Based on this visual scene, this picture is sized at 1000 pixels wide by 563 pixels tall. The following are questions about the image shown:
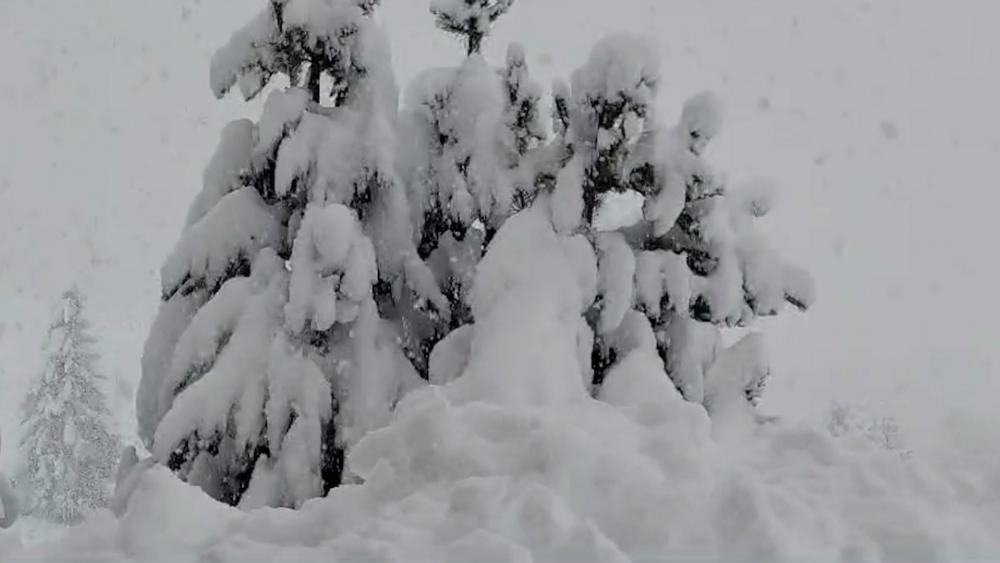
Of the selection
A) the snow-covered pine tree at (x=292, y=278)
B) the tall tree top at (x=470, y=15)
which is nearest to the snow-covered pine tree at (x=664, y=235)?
the tall tree top at (x=470, y=15)

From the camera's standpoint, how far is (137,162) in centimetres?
7806

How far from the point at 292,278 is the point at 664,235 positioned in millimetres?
2157

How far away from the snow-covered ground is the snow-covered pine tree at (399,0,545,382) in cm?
3265

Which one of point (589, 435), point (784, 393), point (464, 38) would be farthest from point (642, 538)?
point (784, 393)

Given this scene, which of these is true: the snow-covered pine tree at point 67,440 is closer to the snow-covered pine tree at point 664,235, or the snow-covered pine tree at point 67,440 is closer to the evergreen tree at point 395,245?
the evergreen tree at point 395,245

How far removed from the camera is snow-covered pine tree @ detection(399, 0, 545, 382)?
6766mm

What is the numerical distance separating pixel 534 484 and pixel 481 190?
120 inches

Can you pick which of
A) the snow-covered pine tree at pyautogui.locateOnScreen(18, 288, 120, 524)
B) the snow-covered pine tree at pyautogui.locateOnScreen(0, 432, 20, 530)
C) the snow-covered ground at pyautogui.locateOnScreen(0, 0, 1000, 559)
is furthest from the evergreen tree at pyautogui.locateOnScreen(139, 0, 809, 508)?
the snow-covered ground at pyautogui.locateOnScreen(0, 0, 1000, 559)

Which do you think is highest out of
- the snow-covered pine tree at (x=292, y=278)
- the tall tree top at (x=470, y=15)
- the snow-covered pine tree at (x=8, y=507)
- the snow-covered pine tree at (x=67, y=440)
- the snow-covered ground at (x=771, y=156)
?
the snow-covered ground at (x=771, y=156)

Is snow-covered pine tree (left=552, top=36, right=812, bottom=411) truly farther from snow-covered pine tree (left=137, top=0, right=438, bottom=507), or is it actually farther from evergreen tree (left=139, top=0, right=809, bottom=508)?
snow-covered pine tree (left=137, top=0, right=438, bottom=507)

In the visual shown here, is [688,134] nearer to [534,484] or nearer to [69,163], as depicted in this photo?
[534,484]

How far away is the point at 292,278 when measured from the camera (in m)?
6.38

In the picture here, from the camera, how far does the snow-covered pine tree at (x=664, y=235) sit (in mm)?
6461

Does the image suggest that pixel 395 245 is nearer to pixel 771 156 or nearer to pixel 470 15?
pixel 470 15
